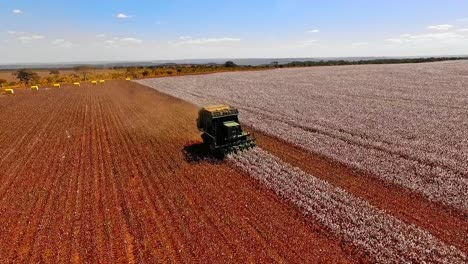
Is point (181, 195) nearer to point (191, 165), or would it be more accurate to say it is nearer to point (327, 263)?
point (191, 165)

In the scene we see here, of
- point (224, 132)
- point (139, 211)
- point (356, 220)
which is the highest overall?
point (224, 132)

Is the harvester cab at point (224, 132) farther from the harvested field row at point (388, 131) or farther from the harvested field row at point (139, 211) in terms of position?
the harvested field row at point (388, 131)

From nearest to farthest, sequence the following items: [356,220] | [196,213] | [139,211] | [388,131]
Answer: [356,220] → [196,213] → [139,211] → [388,131]

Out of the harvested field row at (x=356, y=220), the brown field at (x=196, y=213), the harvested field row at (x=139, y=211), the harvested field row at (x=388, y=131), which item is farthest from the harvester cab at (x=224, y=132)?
the harvested field row at (x=388, y=131)

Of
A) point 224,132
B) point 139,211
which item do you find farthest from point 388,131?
point 139,211

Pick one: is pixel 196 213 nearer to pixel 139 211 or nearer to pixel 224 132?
pixel 139 211

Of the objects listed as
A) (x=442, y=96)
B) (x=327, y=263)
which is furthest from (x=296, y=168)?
(x=442, y=96)
